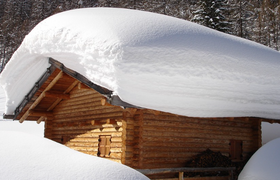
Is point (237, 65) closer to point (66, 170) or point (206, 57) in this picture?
point (206, 57)

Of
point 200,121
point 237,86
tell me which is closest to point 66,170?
point 237,86

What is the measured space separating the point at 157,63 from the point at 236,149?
18.3 ft

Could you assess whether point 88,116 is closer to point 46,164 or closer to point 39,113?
point 39,113

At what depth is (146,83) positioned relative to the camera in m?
7.02

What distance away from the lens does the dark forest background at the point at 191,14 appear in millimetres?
25406

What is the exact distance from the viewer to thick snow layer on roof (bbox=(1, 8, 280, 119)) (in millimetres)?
6844

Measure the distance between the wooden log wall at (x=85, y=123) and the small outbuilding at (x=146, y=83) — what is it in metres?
0.04

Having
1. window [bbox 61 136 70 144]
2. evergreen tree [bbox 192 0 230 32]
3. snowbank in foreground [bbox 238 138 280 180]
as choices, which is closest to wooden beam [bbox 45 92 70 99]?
window [bbox 61 136 70 144]

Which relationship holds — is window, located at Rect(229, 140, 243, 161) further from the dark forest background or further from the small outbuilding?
the dark forest background

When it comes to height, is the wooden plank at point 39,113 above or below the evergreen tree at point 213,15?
below

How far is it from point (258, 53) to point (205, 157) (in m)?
3.64

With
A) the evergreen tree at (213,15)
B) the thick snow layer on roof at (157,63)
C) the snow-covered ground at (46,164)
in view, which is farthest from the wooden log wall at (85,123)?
the evergreen tree at (213,15)

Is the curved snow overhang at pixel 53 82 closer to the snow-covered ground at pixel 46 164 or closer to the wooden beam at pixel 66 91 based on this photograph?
the wooden beam at pixel 66 91

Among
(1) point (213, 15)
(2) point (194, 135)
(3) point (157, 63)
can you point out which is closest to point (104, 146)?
(2) point (194, 135)
